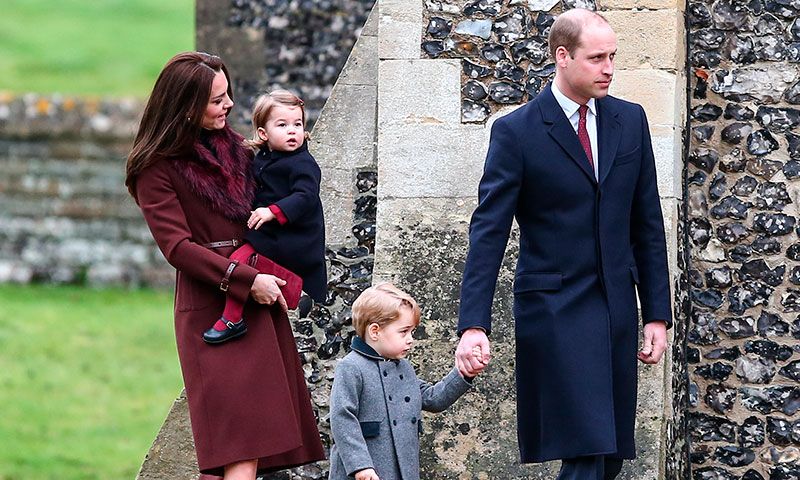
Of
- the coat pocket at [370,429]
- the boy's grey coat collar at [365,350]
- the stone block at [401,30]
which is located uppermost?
the stone block at [401,30]

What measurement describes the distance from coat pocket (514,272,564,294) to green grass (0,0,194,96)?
16.9 meters

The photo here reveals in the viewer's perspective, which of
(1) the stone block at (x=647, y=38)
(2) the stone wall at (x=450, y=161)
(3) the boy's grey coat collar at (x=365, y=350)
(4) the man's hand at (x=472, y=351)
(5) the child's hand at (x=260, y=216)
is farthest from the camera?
(2) the stone wall at (x=450, y=161)

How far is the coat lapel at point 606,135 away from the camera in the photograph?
5250 mm

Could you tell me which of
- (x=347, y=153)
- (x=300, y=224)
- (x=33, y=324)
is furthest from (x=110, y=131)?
(x=300, y=224)

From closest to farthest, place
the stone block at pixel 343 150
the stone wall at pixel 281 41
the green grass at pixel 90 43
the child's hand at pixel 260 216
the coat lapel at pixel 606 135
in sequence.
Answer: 1. the coat lapel at pixel 606 135
2. the child's hand at pixel 260 216
3. the stone block at pixel 343 150
4. the stone wall at pixel 281 41
5. the green grass at pixel 90 43

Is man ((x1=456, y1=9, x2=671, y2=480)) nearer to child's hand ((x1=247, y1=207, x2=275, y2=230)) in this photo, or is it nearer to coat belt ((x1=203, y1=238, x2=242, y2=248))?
child's hand ((x1=247, y1=207, x2=275, y2=230))

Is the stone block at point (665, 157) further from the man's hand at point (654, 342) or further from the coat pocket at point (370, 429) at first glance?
the coat pocket at point (370, 429)

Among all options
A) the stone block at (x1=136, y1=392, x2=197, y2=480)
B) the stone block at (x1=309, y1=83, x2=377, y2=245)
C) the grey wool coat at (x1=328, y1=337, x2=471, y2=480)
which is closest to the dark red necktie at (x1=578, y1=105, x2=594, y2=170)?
the grey wool coat at (x1=328, y1=337, x2=471, y2=480)

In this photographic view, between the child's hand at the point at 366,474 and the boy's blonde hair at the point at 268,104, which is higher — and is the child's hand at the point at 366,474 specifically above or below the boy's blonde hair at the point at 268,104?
below

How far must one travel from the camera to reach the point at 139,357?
14.5 metres

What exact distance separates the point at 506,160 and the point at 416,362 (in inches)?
53.9

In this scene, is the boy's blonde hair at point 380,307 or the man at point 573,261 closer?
the man at point 573,261

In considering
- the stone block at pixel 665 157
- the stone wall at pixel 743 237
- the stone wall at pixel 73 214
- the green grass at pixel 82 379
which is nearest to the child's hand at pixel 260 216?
the stone block at pixel 665 157

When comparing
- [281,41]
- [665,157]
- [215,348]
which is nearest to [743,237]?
[665,157]
